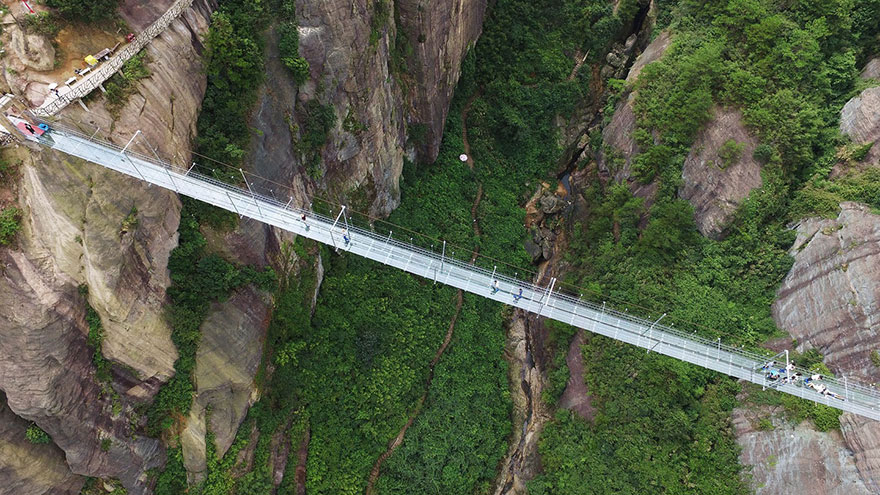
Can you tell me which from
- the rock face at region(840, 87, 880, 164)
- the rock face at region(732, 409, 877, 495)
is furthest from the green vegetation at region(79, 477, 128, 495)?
the rock face at region(840, 87, 880, 164)

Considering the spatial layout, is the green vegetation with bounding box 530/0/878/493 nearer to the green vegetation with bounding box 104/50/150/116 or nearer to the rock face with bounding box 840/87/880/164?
the rock face with bounding box 840/87/880/164

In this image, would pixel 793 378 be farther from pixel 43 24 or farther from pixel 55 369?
pixel 43 24

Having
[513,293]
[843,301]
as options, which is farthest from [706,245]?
[513,293]

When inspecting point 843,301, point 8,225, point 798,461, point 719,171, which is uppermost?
point 719,171

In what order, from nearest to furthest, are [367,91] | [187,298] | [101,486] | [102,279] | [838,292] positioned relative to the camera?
1. [102,279]
2. [101,486]
3. [187,298]
4. [838,292]
5. [367,91]

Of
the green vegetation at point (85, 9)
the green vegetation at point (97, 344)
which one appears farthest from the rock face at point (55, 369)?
the green vegetation at point (85, 9)
